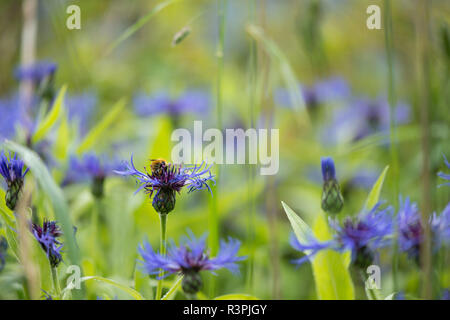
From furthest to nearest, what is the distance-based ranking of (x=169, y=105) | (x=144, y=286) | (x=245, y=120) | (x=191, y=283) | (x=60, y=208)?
(x=245, y=120), (x=169, y=105), (x=144, y=286), (x=191, y=283), (x=60, y=208)

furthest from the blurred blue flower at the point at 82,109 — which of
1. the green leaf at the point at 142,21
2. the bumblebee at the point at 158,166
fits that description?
the bumblebee at the point at 158,166

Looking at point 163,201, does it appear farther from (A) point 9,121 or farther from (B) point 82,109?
(B) point 82,109

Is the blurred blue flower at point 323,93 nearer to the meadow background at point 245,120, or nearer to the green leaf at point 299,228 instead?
the meadow background at point 245,120

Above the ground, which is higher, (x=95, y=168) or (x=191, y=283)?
(x=95, y=168)

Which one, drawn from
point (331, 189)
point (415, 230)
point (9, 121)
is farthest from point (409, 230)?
point (9, 121)

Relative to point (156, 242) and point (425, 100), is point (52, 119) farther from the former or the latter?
point (425, 100)
